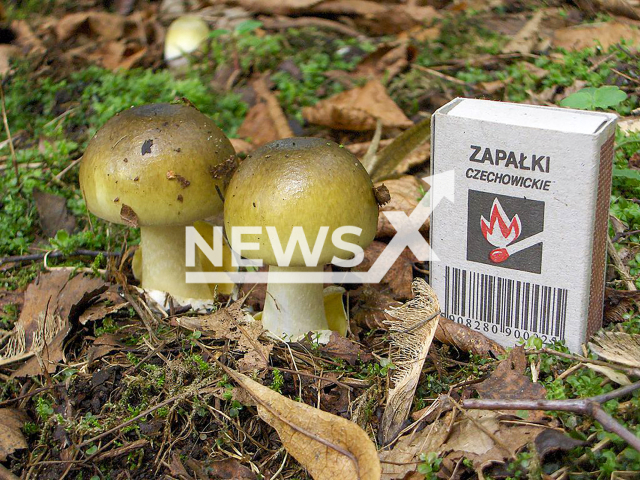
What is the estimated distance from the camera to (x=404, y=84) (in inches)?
189

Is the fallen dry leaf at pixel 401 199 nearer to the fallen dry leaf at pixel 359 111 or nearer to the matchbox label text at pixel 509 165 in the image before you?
the fallen dry leaf at pixel 359 111

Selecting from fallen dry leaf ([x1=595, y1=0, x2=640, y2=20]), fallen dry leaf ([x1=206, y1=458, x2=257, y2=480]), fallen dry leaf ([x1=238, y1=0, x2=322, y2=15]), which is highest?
fallen dry leaf ([x1=595, y1=0, x2=640, y2=20])

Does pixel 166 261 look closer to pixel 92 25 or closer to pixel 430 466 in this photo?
pixel 430 466

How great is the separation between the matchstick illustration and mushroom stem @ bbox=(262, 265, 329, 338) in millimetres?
774

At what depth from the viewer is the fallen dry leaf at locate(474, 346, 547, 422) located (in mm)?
2248

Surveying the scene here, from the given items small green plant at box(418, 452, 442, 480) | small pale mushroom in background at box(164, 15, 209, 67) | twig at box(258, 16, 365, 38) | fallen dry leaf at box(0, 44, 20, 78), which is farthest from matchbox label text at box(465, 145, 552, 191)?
fallen dry leaf at box(0, 44, 20, 78)

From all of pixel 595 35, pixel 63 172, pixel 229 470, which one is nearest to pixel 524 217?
pixel 229 470

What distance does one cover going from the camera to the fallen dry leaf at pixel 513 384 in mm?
2248

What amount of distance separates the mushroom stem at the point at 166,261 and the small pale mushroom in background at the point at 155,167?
14 cm

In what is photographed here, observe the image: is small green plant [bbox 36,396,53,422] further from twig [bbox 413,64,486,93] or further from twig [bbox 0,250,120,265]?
twig [bbox 413,64,486,93]

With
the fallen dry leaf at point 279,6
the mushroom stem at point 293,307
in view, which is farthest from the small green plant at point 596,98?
the fallen dry leaf at point 279,6

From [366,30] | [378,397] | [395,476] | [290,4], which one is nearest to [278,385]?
[378,397]

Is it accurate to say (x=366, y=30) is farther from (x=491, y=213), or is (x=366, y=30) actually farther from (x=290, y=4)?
(x=491, y=213)

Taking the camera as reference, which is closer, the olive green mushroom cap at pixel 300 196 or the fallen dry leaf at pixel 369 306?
the olive green mushroom cap at pixel 300 196
